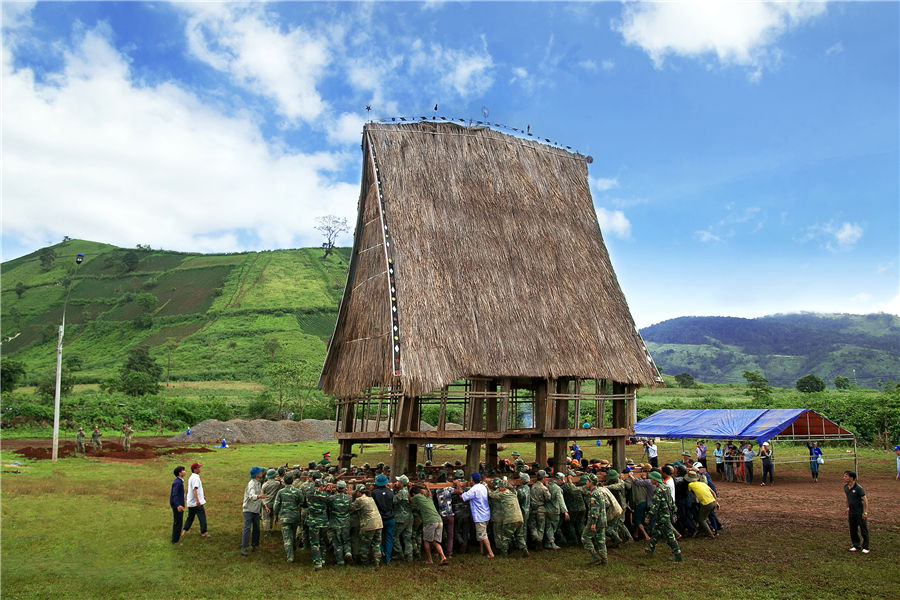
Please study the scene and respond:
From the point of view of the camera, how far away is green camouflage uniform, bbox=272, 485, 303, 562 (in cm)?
1290

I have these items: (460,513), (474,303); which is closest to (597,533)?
(460,513)

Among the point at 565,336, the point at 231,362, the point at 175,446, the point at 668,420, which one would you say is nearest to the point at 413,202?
the point at 565,336

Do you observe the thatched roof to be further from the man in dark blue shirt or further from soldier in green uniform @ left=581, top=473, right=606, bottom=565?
the man in dark blue shirt

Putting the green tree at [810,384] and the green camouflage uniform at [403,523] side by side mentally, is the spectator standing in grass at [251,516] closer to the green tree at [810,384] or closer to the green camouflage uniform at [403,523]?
the green camouflage uniform at [403,523]

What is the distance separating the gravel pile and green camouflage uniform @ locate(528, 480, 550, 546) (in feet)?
105

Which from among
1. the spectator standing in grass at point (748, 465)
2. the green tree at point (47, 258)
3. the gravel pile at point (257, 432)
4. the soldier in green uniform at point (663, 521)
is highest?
the green tree at point (47, 258)

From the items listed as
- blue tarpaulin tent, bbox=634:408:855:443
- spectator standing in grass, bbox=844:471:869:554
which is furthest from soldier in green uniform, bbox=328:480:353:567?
blue tarpaulin tent, bbox=634:408:855:443

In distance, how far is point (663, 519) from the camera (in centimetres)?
1304

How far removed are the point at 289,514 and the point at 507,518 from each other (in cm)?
451

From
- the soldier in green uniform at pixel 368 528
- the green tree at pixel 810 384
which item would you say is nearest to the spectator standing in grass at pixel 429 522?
the soldier in green uniform at pixel 368 528

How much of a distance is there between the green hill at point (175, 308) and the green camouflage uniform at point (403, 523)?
71.1m

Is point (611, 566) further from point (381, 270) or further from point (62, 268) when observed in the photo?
point (62, 268)

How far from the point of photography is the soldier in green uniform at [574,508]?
1448cm

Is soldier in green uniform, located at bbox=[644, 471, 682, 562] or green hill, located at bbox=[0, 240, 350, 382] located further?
green hill, located at bbox=[0, 240, 350, 382]
